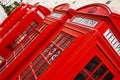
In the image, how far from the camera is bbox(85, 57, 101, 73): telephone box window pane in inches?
111

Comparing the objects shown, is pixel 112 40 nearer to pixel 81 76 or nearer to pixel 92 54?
pixel 92 54

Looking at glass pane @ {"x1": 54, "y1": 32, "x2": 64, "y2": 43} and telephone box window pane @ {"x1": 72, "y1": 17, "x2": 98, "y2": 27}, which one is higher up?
telephone box window pane @ {"x1": 72, "y1": 17, "x2": 98, "y2": 27}

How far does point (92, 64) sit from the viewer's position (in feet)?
9.36

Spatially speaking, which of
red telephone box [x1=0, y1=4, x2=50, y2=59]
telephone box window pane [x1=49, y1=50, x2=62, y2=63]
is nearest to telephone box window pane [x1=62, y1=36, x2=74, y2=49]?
telephone box window pane [x1=49, y1=50, x2=62, y2=63]

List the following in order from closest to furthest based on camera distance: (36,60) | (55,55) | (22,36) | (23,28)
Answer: (55,55)
(36,60)
(23,28)
(22,36)

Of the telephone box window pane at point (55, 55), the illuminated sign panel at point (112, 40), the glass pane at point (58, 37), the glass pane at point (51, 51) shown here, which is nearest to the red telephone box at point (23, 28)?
the glass pane at point (58, 37)

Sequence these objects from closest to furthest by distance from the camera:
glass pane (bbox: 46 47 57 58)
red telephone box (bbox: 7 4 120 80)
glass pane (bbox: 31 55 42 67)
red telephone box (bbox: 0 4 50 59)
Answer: red telephone box (bbox: 7 4 120 80) → glass pane (bbox: 46 47 57 58) → glass pane (bbox: 31 55 42 67) → red telephone box (bbox: 0 4 50 59)

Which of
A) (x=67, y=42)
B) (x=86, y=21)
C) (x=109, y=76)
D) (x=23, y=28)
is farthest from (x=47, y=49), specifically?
(x=23, y=28)

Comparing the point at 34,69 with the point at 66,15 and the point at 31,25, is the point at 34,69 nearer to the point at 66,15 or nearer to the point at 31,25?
the point at 66,15

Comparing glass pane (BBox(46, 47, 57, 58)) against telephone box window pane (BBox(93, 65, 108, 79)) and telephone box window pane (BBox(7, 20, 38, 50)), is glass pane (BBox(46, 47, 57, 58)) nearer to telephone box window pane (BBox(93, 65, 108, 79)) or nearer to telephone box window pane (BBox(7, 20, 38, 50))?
telephone box window pane (BBox(93, 65, 108, 79))

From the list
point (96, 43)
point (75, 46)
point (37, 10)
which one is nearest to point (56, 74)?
point (75, 46)

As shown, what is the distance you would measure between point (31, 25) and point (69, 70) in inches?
155

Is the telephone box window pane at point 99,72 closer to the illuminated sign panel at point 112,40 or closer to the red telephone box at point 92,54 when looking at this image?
the red telephone box at point 92,54

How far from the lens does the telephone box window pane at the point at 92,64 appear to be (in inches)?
111
